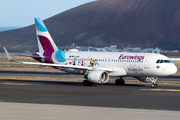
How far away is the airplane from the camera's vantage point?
130 feet

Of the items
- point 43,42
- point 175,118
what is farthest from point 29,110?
point 43,42

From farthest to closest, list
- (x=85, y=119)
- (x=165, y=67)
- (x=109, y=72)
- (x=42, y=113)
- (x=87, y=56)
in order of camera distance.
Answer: (x=87, y=56), (x=109, y=72), (x=165, y=67), (x=42, y=113), (x=85, y=119)

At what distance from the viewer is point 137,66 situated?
1594 inches

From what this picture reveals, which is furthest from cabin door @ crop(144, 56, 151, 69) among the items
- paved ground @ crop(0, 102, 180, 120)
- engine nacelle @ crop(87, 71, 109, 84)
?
paved ground @ crop(0, 102, 180, 120)

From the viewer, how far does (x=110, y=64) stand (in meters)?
42.8

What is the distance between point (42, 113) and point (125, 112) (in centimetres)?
428

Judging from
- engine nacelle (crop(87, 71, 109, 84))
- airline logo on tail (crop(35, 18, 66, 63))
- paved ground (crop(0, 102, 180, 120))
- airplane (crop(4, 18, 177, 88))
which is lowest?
paved ground (crop(0, 102, 180, 120))

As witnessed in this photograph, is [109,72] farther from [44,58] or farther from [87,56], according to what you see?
[44,58]

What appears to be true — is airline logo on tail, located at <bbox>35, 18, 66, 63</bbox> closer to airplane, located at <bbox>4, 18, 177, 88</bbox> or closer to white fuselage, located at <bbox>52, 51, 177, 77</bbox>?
airplane, located at <bbox>4, 18, 177, 88</bbox>

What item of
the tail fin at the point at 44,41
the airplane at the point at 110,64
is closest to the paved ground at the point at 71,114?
the airplane at the point at 110,64

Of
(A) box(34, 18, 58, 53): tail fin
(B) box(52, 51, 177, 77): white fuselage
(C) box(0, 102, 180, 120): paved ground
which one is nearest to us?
(C) box(0, 102, 180, 120): paved ground

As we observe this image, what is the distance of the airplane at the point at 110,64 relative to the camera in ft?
130

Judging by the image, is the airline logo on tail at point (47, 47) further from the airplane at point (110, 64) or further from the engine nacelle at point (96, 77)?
the engine nacelle at point (96, 77)

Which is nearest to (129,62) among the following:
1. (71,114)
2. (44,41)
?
(44,41)
